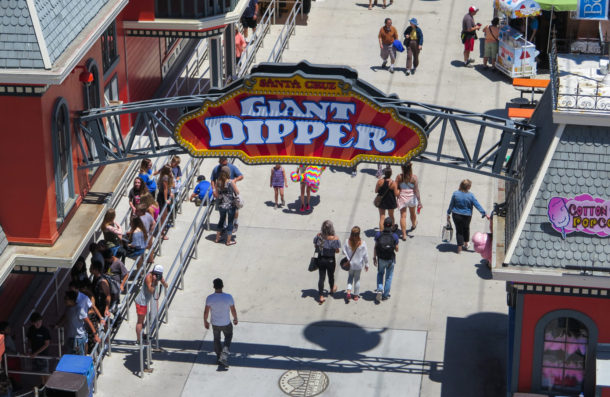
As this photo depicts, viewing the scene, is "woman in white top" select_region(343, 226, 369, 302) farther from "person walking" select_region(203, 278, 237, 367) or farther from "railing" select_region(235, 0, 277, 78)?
"railing" select_region(235, 0, 277, 78)

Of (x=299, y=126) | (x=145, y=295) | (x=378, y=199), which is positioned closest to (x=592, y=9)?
(x=299, y=126)

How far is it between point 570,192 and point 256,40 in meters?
18.1

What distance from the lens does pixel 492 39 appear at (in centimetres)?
3475

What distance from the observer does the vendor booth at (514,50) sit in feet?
109

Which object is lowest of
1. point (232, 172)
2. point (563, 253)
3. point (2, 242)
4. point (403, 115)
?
point (232, 172)

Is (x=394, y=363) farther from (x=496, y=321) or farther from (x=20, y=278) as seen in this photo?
(x=20, y=278)

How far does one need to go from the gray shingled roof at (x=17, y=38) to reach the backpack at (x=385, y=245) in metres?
7.76

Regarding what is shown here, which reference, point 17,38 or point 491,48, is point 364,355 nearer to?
point 17,38

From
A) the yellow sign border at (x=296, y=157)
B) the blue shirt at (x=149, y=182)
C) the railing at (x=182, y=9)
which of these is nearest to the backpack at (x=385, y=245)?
the yellow sign border at (x=296, y=157)

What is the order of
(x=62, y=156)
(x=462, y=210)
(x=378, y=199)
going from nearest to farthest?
(x=62, y=156) < (x=462, y=210) < (x=378, y=199)

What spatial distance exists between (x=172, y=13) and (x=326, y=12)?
9.94 m

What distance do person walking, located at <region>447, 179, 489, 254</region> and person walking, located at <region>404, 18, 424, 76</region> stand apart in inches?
365

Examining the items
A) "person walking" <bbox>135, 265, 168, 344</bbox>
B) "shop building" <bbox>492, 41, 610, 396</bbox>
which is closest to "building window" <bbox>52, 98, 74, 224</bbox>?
"person walking" <bbox>135, 265, 168, 344</bbox>

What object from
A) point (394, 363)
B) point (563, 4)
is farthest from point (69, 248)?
point (563, 4)
